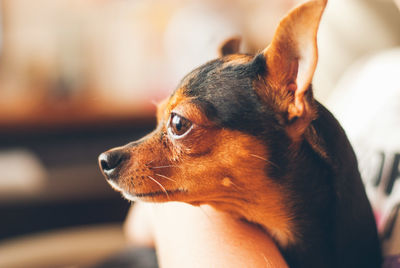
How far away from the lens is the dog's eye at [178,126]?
2.58 feet

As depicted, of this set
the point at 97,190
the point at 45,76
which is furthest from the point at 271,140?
the point at 45,76

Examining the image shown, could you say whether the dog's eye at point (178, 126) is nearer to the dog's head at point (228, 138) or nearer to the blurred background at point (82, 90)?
the dog's head at point (228, 138)

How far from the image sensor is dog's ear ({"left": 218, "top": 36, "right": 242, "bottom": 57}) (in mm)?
938

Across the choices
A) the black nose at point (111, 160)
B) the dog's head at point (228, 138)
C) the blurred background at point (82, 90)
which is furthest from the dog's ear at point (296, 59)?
the blurred background at point (82, 90)

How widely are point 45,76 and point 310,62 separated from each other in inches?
96.5

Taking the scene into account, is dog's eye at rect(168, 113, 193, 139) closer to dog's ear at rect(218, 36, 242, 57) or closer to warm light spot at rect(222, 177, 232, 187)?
warm light spot at rect(222, 177, 232, 187)

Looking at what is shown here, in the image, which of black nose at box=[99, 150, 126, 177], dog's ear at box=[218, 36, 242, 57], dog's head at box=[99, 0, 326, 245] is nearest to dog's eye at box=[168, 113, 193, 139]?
dog's head at box=[99, 0, 326, 245]

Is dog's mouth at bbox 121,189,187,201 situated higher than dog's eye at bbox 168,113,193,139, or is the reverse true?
dog's eye at bbox 168,113,193,139

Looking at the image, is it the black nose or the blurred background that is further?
the blurred background

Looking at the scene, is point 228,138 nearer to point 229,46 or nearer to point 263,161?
point 263,161

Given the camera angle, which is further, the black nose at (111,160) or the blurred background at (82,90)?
the blurred background at (82,90)

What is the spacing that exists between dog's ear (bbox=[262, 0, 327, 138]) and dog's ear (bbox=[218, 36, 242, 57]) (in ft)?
0.67

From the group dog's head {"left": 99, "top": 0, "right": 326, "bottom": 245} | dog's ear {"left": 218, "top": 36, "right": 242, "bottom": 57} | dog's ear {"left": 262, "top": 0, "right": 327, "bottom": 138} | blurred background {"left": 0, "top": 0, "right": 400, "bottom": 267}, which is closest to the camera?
dog's ear {"left": 262, "top": 0, "right": 327, "bottom": 138}

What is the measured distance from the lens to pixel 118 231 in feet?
5.61
